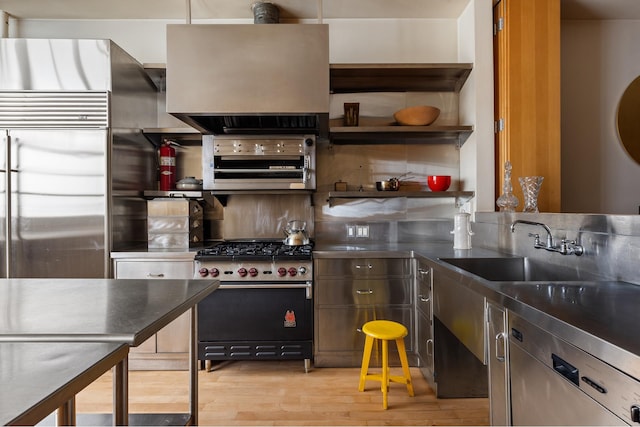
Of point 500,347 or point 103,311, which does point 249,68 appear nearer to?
point 103,311

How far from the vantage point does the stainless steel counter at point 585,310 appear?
79cm

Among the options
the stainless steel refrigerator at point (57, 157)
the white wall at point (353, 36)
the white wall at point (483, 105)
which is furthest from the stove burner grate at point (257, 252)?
the white wall at point (353, 36)

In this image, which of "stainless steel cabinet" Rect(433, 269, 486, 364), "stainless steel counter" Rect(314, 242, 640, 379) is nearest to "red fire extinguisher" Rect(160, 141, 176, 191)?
"stainless steel cabinet" Rect(433, 269, 486, 364)

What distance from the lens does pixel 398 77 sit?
2.82 meters

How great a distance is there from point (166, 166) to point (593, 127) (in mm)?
3603

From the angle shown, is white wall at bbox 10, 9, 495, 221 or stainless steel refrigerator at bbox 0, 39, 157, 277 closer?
stainless steel refrigerator at bbox 0, 39, 157, 277

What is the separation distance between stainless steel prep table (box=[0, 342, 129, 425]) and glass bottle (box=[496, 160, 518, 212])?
2342 mm

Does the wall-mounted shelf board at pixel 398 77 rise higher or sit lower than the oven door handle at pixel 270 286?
higher

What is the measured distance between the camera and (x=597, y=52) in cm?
272

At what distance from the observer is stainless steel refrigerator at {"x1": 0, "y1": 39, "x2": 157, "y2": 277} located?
2402mm

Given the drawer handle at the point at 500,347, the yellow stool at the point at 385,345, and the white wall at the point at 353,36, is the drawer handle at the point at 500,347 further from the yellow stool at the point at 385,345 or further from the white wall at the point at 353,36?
the white wall at the point at 353,36

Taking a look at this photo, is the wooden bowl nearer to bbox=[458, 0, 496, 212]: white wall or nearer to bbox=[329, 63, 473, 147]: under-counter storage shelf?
bbox=[329, 63, 473, 147]: under-counter storage shelf

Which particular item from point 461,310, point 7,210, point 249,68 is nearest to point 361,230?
point 461,310

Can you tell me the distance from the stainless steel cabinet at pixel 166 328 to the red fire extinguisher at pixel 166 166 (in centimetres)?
75
